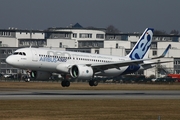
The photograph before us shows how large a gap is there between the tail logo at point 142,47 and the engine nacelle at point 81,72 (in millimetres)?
15689

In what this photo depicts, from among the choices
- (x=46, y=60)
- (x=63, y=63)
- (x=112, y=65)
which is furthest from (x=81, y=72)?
(x=112, y=65)

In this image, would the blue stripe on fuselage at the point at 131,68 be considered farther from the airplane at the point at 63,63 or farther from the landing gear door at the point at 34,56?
the landing gear door at the point at 34,56

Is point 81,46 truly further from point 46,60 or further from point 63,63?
point 46,60

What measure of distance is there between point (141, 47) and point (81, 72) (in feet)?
63.1

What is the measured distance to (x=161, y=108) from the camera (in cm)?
3981

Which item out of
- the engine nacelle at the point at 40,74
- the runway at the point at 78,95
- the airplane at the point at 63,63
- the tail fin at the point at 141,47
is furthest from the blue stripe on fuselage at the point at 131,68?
the runway at the point at 78,95

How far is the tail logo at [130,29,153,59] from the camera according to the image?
8412cm

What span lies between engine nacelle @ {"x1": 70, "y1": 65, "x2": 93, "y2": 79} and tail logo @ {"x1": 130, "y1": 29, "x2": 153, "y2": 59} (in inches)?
618

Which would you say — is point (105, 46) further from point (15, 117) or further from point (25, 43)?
point (15, 117)

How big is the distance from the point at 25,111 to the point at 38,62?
32255mm

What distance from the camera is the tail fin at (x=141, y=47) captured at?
84125 mm

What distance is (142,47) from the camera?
85.3 metres

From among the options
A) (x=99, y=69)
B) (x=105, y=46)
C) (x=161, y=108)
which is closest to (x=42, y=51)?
(x=99, y=69)

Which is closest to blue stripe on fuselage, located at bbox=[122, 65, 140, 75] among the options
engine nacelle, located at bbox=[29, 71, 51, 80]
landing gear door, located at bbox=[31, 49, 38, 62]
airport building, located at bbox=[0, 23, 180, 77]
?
engine nacelle, located at bbox=[29, 71, 51, 80]
